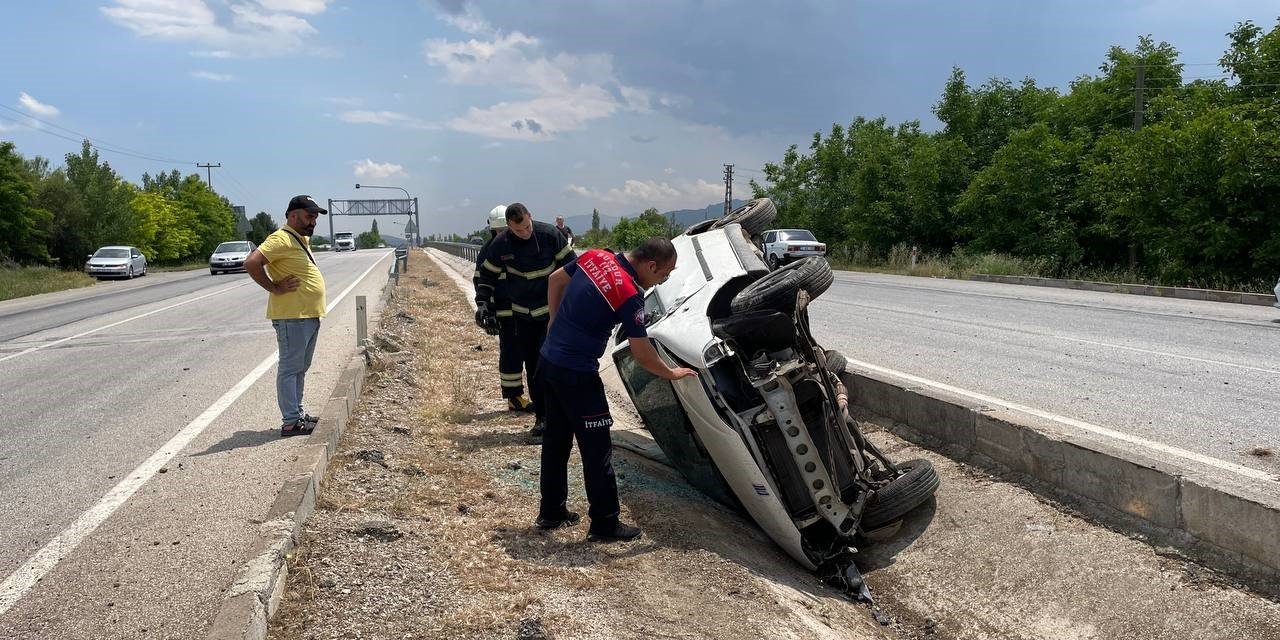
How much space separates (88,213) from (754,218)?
4640cm

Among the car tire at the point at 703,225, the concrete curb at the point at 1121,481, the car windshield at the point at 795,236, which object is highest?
the car windshield at the point at 795,236

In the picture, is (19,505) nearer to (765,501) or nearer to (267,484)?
(267,484)

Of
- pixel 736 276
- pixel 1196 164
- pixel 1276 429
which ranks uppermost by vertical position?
pixel 1196 164

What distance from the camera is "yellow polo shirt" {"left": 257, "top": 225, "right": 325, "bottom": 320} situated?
5.82m

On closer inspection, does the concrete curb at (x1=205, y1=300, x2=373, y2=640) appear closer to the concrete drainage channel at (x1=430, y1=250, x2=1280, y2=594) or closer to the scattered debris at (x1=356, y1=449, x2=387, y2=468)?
the scattered debris at (x1=356, y1=449, x2=387, y2=468)

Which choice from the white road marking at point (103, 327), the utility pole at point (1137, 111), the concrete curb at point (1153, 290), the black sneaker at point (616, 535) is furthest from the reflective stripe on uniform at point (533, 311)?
the utility pole at point (1137, 111)

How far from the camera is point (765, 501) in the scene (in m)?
4.45

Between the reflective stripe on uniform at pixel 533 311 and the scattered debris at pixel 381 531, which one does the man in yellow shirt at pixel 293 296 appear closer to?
the reflective stripe on uniform at pixel 533 311

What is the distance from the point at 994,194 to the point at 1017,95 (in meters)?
8.84

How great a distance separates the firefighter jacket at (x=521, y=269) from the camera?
631cm

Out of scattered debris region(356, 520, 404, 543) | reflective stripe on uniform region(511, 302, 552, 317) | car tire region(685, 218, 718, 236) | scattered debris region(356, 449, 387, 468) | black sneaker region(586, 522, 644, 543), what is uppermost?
car tire region(685, 218, 718, 236)

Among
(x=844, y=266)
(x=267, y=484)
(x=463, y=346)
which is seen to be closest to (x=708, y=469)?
(x=267, y=484)

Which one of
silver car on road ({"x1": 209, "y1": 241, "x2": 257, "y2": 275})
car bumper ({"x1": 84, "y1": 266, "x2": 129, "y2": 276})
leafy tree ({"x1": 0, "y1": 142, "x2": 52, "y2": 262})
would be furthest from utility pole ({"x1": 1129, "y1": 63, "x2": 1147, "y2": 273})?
leafy tree ({"x1": 0, "y1": 142, "x2": 52, "y2": 262})

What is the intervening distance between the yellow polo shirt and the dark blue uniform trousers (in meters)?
2.49
